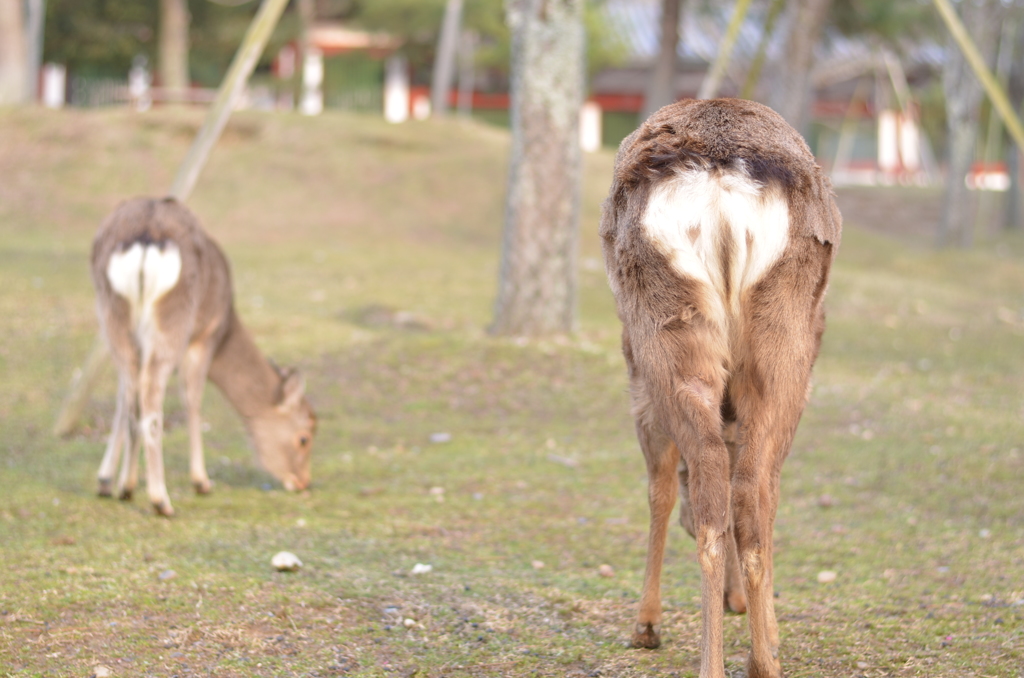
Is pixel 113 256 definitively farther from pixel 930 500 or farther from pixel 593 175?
pixel 593 175

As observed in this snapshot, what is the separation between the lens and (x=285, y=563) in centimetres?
443

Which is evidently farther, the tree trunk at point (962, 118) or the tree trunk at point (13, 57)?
the tree trunk at point (13, 57)

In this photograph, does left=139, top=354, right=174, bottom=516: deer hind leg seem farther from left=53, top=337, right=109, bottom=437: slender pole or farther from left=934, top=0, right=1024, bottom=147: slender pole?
left=934, top=0, right=1024, bottom=147: slender pole

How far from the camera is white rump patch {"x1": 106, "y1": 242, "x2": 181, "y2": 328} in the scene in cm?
532

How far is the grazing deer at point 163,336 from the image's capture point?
5.35m

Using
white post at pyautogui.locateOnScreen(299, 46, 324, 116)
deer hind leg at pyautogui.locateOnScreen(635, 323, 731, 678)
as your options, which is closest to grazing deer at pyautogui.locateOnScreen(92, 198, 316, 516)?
deer hind leg at pyautogui.locateOnScreen(635, 323, 731, 678)

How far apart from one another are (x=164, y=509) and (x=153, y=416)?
472mm

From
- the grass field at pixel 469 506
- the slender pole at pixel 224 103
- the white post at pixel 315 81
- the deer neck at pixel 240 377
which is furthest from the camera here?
the white post at pixel 315 81

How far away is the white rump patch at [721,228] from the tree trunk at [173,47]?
2181 centimetres

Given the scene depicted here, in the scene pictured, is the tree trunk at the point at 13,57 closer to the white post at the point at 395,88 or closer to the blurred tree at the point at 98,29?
the blurred tree at the point at 98,29

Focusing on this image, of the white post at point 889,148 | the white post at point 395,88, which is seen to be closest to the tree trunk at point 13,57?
the white post at point 395,88

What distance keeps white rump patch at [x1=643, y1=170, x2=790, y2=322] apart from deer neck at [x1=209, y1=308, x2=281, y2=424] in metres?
3.82

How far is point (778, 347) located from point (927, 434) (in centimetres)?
453

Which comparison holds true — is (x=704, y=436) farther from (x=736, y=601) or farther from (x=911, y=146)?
(x=911, y=146)
